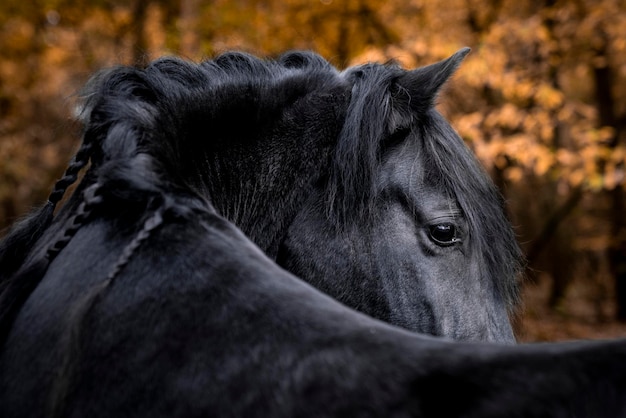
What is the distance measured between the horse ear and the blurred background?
16.5ft

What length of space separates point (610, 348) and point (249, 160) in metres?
1.39

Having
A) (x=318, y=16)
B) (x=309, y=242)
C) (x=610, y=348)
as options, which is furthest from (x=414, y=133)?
(x=318, y=16)

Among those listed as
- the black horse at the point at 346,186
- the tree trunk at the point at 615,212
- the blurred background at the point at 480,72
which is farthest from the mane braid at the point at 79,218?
the tree trunk at the point at 615,212

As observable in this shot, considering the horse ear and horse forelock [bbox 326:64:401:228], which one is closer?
horse forelock [bbox 326:64:401:228]

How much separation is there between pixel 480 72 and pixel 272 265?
722 cm

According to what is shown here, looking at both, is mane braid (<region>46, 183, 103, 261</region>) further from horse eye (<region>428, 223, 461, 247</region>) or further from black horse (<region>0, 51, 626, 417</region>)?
horse eye (<region>428, 223, 461, 247</region>)

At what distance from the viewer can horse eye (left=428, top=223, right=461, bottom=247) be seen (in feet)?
7.04

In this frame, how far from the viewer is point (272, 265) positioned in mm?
1238

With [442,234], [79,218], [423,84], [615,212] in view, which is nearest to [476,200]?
[442,234]

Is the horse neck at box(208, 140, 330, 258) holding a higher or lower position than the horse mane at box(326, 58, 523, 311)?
lower

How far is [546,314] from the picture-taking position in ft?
50.3

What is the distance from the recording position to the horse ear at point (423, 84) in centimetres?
231

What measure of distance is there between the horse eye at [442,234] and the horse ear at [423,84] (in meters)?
0.45

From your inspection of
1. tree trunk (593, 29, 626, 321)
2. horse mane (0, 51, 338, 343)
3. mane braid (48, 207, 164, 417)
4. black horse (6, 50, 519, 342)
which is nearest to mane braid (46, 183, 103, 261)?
horse mane (0, 51, 338, 343)
